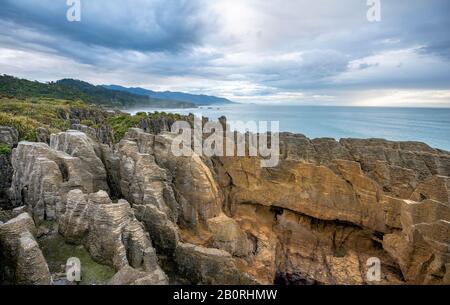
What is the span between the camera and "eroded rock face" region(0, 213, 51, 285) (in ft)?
34.4

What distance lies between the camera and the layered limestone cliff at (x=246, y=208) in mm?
13254

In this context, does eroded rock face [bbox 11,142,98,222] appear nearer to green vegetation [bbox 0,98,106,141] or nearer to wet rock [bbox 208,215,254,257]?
wet rock [bbox 208,215,254,257]

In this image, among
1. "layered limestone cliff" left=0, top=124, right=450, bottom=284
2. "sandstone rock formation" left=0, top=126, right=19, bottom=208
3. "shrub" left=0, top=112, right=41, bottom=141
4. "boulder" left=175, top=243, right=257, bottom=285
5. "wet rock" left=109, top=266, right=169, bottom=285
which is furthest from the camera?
"shrub" left=0, top=112, right=41, bottom=141

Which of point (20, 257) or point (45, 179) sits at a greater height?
point (45, 179)

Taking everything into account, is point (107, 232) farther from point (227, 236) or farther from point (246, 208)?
point (246, 208)

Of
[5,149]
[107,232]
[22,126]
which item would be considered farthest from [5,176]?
[22,126]

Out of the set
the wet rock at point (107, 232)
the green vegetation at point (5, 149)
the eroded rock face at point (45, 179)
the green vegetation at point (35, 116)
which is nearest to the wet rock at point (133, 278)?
the wet rock at point (107, 232)

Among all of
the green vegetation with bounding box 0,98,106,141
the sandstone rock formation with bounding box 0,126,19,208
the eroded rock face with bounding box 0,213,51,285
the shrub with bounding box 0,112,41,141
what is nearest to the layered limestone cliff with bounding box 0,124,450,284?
the sandstone rock formation with bounding box 0,126,19,208

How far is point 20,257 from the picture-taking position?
10609 millimetres

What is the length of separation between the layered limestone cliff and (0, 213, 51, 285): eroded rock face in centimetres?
200

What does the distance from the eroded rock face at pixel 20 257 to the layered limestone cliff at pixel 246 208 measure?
1998 mm

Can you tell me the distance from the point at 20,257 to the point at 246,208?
15866mm

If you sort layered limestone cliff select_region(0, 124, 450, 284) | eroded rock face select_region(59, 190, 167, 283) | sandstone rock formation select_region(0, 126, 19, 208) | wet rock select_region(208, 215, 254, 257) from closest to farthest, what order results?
eroded rock face select_region(59, 190, 167, 283), layered limestone cliff select_region(0, 124, 450, 284), sandstone rock formation select_region(0, 126, 19, 208), wet rock select_region(208, 215, 254, 257)
